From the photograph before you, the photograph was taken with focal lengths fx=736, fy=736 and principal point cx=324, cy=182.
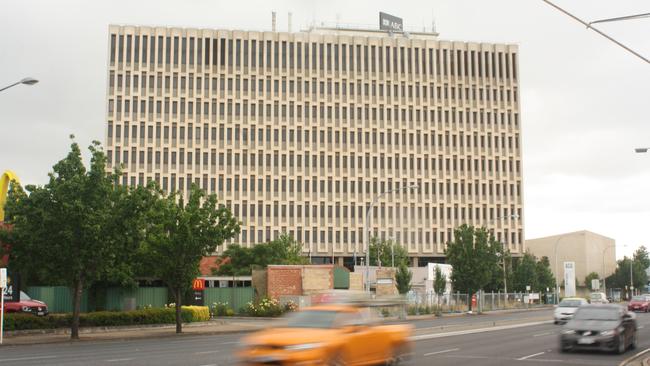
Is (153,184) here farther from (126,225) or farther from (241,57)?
(241,57)

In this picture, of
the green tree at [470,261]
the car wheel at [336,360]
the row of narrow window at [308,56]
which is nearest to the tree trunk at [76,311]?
the car wheel at [336,360]

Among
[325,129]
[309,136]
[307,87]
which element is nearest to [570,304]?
[309,136]

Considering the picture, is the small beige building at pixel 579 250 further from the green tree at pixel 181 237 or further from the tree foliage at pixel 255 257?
the green tree at pixel 181 237

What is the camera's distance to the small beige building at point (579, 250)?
127 m

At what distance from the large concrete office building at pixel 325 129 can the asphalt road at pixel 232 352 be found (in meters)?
74.2

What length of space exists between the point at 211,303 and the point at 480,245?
23183mm

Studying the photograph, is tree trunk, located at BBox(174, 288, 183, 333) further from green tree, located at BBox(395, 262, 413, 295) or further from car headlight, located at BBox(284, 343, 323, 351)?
green tree, located at BBox(395, 262, 413, 295)

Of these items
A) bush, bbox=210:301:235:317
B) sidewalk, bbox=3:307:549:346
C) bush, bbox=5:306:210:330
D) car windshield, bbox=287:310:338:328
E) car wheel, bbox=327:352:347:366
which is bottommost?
bush, bbox=210:301:235:317

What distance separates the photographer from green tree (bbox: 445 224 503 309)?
6247 centimetres

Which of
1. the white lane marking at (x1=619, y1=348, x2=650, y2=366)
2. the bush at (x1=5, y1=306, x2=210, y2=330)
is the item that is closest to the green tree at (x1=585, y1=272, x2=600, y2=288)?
the bush at (x1=5, y1=306, x2=210, y2=330)

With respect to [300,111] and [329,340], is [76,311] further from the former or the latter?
[300,111]

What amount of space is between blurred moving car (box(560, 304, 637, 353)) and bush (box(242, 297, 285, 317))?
3174cm

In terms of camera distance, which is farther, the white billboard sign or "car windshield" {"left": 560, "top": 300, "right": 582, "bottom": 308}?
the white billboard sign

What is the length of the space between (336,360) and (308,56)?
97.6m
